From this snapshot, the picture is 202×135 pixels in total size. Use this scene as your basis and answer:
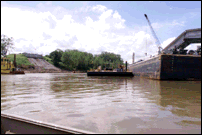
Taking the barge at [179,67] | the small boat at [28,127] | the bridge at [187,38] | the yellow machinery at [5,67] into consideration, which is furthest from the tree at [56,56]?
the small boat at [28,127]

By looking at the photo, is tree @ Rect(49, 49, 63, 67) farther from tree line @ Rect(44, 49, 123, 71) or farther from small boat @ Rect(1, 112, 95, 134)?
small boat @ Rect(1, 112, 95, 134)

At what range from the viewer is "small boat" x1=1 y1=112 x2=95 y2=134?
2.57 m

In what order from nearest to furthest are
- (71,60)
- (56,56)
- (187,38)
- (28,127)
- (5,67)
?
(28,127), (187,38), (5,67), (71,60), (56,56)

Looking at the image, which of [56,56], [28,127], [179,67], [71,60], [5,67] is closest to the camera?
[28,127]

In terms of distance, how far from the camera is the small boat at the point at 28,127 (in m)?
2.57

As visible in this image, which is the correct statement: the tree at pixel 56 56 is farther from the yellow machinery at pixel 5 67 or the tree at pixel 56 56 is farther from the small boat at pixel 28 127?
the small boat at pixel 28 127

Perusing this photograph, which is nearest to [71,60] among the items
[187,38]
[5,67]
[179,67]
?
[5,67]

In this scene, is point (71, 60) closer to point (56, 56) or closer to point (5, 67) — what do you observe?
point (56, 56)

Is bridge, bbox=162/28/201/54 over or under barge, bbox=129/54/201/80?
over

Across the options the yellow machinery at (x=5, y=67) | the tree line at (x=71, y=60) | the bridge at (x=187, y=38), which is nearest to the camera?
the bridge at (x=187, y=38)

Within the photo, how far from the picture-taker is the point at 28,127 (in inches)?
115

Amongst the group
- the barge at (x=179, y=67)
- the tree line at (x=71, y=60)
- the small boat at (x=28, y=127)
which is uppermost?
the tree line at (x=71, y=60)

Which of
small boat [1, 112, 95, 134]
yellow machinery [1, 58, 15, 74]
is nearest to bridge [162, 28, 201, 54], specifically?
small boat [1, 112, 95, 134]

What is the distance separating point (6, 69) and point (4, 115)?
4292cm
